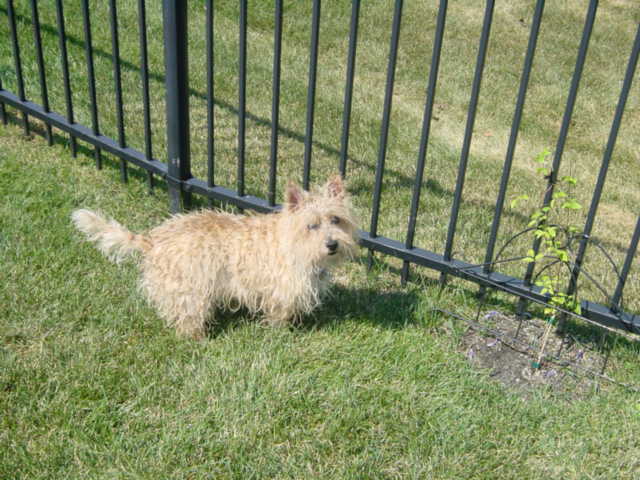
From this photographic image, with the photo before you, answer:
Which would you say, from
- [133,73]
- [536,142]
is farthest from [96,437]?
[536,142]

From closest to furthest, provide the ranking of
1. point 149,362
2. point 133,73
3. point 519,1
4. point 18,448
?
point 18,448, point 149,362, point 133,73, point 519,1

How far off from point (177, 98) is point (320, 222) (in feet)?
5.05

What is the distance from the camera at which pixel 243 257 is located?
369 cm

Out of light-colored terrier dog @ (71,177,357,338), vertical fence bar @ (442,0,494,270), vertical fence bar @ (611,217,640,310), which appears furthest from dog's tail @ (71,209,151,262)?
vertical fence bar @ (611,217,640,310)

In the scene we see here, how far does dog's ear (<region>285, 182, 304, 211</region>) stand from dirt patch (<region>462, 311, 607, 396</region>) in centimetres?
129

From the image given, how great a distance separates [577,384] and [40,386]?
282cm

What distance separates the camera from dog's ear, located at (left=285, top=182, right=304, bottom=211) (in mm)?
3471

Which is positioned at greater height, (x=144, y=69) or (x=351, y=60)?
(x=351, y=60)

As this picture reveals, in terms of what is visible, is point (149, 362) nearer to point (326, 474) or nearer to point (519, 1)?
point (326, 474)

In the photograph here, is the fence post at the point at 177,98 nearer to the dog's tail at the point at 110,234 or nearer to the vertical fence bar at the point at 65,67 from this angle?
the dog's tail at the point at 110,234

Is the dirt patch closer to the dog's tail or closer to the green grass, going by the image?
the green grass

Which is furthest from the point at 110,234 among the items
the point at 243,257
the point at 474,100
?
the point at 474,100

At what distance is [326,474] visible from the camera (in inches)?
118

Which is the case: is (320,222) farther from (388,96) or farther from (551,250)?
(551,250)
